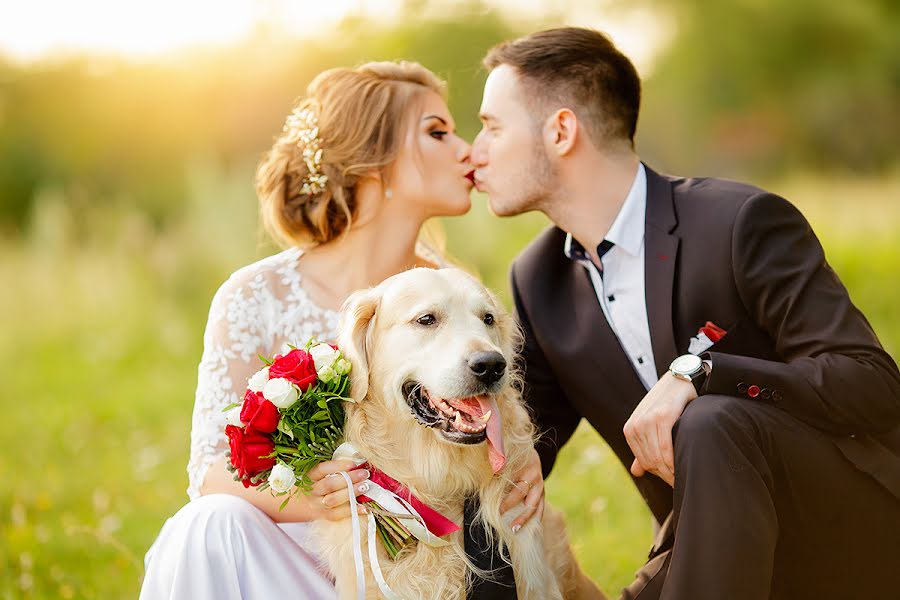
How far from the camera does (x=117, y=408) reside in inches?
314

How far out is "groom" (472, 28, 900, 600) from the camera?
2529 mm

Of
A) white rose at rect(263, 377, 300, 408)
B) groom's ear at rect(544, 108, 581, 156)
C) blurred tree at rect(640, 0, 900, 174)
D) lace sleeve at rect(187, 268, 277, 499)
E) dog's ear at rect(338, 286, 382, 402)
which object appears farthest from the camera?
blurred tree at rect(640, 0, 900, 174)

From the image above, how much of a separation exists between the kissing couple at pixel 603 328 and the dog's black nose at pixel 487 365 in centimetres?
43

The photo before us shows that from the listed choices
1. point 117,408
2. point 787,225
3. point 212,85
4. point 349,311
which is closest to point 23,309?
point 117,408

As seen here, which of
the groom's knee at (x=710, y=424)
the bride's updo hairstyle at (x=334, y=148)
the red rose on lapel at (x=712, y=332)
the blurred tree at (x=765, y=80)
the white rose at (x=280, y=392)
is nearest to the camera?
the groom's knee at (x=710, y=424)

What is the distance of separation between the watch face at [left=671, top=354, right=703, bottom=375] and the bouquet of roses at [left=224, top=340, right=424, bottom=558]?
95 centimetres

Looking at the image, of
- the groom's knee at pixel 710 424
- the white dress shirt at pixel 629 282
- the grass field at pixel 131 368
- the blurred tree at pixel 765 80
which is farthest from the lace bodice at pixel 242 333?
the blurred tree at pixel 765 80

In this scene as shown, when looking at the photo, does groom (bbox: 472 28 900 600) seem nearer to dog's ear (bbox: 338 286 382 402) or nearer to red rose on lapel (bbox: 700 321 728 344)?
red rose on lapel (bbox: 700 321 728 344)

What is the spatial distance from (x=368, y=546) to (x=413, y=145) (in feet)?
5.60

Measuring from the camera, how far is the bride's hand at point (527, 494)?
2.88 m

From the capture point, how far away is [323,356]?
2775 millimetres

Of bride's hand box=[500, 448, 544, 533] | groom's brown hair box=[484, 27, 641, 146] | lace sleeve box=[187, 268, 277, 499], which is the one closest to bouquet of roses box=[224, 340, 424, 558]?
bride's hand box=[500, 448, 544, 533]

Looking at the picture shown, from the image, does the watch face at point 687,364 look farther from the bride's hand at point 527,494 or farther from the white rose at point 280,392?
the white rose at point 280,392

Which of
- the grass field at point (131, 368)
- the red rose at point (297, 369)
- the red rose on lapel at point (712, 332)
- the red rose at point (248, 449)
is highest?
the red rose at point (297, 369)
